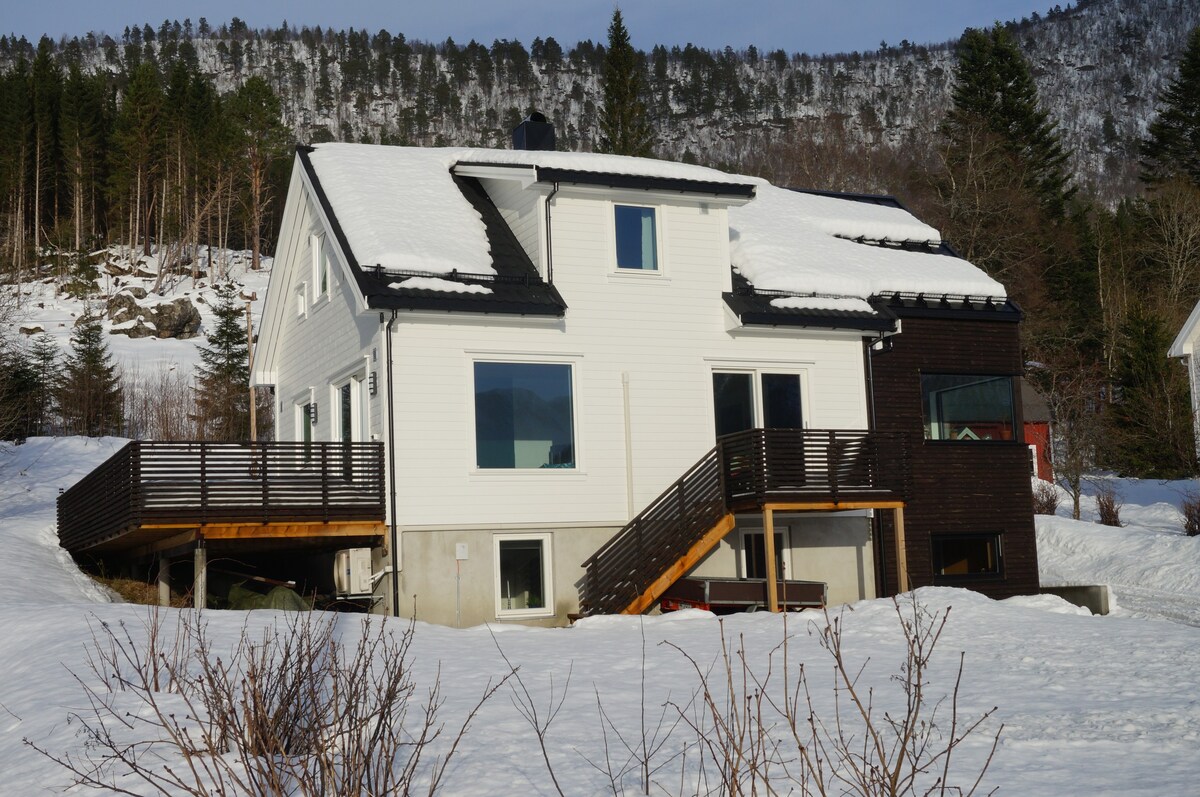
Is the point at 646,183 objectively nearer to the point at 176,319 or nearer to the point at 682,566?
the point at 682,566

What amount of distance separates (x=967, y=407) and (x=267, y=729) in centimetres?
1809

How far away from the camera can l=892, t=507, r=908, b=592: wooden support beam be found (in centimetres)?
1870

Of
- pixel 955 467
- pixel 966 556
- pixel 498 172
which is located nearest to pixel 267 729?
pixel 498 172

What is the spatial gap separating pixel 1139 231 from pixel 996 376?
42.8 metres

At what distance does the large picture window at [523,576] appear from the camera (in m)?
17.9

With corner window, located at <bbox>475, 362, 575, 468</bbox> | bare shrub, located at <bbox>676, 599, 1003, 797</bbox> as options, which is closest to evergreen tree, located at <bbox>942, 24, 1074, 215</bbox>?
corner window, located at <bbox>475, 362, 575, 468</bbox>

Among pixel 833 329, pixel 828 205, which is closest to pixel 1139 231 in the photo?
pixel 828 205

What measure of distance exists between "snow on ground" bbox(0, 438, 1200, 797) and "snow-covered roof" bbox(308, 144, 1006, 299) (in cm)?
585

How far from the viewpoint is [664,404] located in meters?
19.2

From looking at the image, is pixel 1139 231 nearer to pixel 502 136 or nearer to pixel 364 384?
pixel 364 384

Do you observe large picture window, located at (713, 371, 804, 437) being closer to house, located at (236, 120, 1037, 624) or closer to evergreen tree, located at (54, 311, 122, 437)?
house, located at (236, 120, 1037, 624)

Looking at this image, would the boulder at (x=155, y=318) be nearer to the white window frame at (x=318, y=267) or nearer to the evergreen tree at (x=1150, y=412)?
the white window frame at (x=318, y=267)

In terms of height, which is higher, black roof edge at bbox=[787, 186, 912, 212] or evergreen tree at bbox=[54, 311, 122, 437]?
black roof edge at bbox=[787, 186, 912, 212]

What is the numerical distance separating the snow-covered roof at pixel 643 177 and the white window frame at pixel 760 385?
4.46 ft
